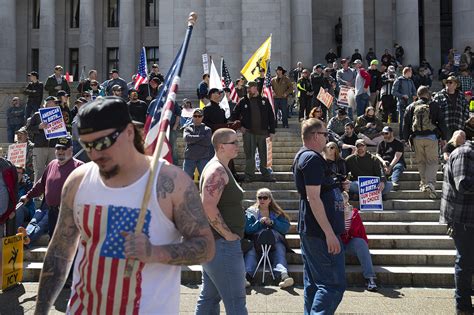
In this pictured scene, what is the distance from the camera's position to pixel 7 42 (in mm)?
36062

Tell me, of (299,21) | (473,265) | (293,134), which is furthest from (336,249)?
(299,21)

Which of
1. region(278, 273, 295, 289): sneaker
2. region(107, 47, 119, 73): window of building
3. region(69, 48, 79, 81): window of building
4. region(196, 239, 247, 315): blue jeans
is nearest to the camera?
region(196, 239, 247, 315): blue jeans

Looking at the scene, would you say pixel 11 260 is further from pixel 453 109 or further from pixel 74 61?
pixel 74 61

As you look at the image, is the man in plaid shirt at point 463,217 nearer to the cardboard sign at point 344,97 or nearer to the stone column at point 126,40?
the cardboard sign at point 344,97

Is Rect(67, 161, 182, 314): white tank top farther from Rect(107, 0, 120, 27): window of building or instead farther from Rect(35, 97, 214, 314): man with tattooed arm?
Rect(107, 0, 120, 27): window of building

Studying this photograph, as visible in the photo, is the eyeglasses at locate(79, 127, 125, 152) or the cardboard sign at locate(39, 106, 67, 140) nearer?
the eyeglasses at locate(79, 127, 125, 152)

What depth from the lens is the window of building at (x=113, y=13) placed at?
40750 millimetres

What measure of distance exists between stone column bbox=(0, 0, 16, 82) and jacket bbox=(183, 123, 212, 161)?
28882 millimetres

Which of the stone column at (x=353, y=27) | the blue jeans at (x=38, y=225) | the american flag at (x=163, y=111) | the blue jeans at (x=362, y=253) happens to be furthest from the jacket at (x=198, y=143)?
the stone column at (x=353, y=27)

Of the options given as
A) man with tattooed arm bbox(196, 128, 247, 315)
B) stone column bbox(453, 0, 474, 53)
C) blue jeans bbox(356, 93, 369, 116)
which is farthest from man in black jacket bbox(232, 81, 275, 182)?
stone column bbox(453, 0, 474, 53)

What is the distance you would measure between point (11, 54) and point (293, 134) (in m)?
26.6

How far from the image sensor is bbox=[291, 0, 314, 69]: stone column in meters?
27.1

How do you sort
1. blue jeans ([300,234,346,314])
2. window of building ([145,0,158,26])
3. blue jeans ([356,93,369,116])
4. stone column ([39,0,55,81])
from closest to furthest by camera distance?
blue jeans ([300,234,346,314]) < blue jeans ([356,93,369,116]) < stone column ([39,0,55,81]) < window of building ([145,0,158,26])

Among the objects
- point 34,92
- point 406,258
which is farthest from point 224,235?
point 34,92
